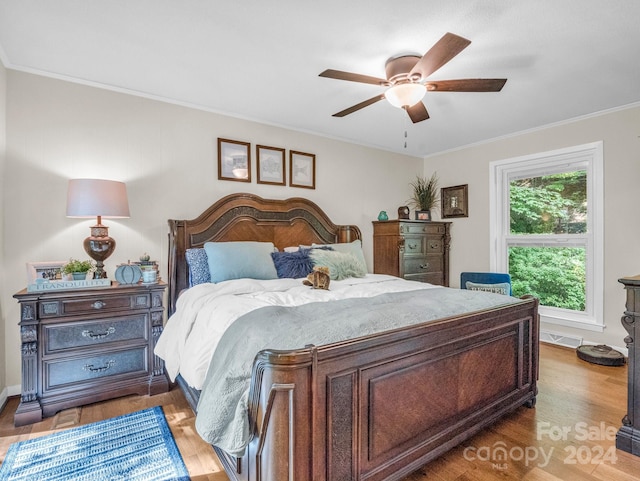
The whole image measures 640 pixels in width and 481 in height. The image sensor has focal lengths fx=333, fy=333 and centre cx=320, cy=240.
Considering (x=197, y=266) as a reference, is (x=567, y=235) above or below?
above

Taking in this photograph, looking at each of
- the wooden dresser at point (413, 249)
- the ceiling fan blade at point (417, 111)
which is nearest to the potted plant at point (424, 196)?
the wooden dresser at point (413, 249)

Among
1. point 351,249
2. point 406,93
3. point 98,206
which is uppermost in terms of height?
point 406,93

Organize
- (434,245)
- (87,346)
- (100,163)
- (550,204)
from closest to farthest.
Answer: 1. (87,346)
2. (100,163)
3. (550,204)
4. (434,245)

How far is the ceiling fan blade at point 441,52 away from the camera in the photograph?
1678 millimetres

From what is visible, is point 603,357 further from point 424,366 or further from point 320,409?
point 320,409

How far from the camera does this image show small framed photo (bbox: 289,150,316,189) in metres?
3.83

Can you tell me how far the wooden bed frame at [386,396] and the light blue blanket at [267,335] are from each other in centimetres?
7

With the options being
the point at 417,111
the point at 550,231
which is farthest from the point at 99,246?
the point at 550,231

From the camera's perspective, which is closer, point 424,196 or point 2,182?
point 2,182

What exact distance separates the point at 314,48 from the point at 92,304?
235 centimetres

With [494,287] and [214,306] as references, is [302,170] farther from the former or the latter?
[494,287]

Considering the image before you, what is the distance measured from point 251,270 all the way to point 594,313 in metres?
3.58

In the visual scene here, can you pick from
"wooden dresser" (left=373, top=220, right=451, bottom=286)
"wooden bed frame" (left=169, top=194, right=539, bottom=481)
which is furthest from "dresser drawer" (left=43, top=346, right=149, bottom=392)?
"wooden dresser" (left=373, top=220, right=451, bottom=286)

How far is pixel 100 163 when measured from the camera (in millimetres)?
2770
